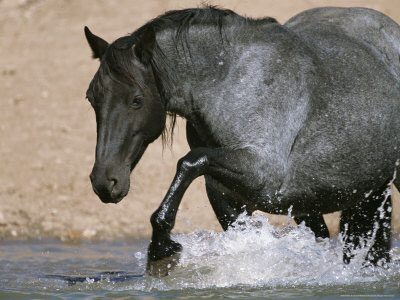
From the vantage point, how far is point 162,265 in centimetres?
518

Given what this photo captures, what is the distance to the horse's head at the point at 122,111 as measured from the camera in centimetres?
515

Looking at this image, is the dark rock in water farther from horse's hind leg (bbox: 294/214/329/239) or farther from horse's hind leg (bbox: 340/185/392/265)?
horse's hind leg (bbox: 340/185/392/265)

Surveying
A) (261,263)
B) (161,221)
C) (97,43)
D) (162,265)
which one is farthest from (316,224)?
(97,43)

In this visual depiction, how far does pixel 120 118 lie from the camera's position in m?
5.18

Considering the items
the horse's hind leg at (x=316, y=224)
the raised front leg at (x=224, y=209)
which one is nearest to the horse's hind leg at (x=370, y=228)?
the horse's hind leg at (x=316, y=224)

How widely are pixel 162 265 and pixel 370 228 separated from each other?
2.19m

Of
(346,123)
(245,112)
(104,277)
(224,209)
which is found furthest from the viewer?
(104,277)

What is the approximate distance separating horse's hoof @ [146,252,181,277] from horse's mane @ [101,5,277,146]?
0.82 m

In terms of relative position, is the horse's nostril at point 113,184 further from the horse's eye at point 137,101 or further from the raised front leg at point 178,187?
the horse's eye at point 137,101

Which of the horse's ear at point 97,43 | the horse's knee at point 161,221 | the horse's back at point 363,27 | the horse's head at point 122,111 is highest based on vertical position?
the horse's back at point 363,27

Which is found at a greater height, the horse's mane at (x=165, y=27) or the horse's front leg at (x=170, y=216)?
the horse's mane at (x=165, y=27)

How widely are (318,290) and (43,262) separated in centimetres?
287

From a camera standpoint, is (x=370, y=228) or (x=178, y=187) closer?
(x=178, y=187)

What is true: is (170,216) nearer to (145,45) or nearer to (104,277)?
(145,45)
